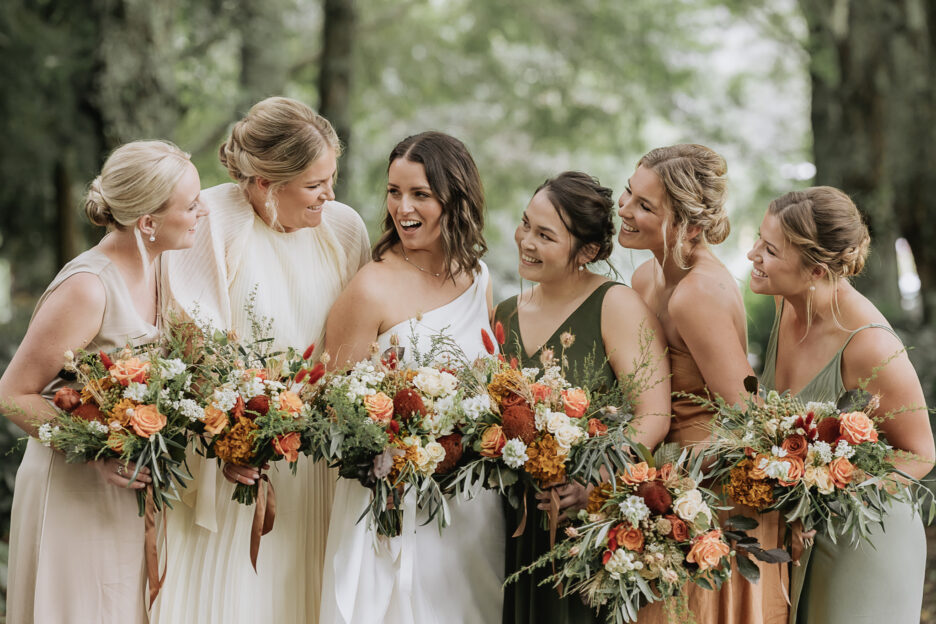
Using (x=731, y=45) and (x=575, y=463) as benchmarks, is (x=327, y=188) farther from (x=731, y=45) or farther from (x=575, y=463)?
(x=731, y=45)

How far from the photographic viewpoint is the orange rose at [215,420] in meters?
3.56

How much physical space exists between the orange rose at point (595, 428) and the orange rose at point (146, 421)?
162cm

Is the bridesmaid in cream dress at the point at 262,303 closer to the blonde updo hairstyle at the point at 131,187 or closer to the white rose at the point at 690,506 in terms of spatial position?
the blonde updo hairstyle at the point at 131,187

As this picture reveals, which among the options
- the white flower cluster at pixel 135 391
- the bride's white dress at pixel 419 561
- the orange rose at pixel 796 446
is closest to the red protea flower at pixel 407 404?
the bride's white dress at pixel 419 561

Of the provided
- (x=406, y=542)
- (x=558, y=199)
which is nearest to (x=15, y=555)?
(x=406, y=542)

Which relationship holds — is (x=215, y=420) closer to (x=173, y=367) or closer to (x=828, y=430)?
(x=173, y=367)

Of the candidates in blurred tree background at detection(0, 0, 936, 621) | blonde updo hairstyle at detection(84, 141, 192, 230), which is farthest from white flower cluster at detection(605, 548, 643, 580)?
blurred tree background at detection(0, 0, 936, 621)

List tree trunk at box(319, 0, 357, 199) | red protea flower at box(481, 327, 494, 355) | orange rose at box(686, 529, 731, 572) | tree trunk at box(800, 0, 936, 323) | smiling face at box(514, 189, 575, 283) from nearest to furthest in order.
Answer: orange rose at box(686, 529, 731, 572), red protea flower at box(481, 327, 494, 355), smiling face at box(514, 189, 575, 283), tree trunk at box(800, 0, 936, 323), tree trunk at box(319, 0, 357, 199)

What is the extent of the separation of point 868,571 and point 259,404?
2.46m

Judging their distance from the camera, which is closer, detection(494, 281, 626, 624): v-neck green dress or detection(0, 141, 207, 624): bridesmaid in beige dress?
detection(0, 141, 207, 624): bridesmaid in beige dress

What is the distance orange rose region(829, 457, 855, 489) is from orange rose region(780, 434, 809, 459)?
11 cm

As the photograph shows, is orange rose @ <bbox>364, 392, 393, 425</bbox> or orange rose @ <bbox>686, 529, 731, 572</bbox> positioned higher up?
orange rose @ <bbox>364, 392, 393, 425</bbox>

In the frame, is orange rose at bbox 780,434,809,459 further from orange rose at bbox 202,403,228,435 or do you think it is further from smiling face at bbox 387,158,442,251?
orange rose at bbox 202,403,228,435

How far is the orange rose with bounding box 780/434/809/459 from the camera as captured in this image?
139 inches
